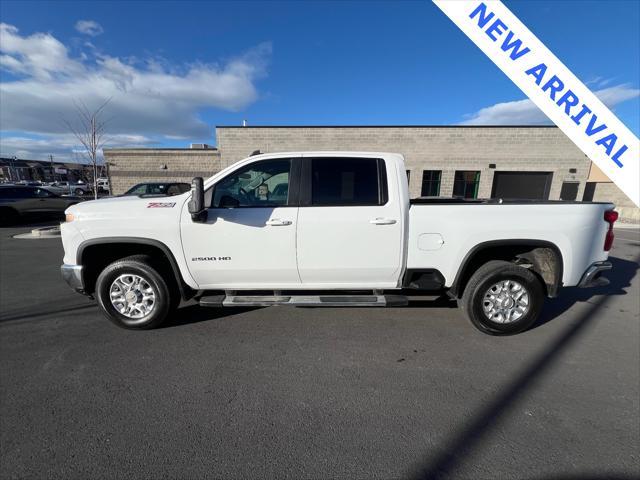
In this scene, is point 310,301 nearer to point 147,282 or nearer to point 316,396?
point 316,396

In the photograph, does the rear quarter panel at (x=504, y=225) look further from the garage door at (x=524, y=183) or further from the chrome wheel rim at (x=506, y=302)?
the garage door at (x=524, y=183)

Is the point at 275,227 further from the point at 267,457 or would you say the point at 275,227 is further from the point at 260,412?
the point at 267,457

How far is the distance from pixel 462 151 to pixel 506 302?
1530cm

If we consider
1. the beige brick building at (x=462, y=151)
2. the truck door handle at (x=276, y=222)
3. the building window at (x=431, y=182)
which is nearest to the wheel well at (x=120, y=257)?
the truck door handle at (x=276, y=222)

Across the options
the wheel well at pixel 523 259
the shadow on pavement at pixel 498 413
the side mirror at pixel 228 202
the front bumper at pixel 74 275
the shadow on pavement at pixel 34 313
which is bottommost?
the shadow on pavement at pixel 34 313

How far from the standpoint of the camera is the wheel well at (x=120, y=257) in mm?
3268

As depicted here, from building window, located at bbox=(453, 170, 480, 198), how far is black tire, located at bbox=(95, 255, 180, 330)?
16831 mm

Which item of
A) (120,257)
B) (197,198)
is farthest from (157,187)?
(197,198)

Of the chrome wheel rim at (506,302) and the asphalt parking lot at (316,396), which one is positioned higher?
the chrome wheel rim at (506,302)

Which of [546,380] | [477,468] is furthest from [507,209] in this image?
[477,468]

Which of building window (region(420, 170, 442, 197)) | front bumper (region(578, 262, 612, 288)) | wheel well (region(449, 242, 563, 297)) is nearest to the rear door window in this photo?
wheel well (region(449, 242, 563, 297))

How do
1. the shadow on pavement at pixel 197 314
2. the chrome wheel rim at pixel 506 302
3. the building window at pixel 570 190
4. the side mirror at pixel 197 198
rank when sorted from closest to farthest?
the side mirror at pixel 197 198 < the chrome wheel rim at pixel 506 302 < the shadow on pavement at pixel 197 314 < the building window at pixel 570 190

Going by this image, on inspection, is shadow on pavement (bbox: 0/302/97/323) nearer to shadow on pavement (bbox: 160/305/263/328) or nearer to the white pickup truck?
the white pickup truck

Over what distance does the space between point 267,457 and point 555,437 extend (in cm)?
201
